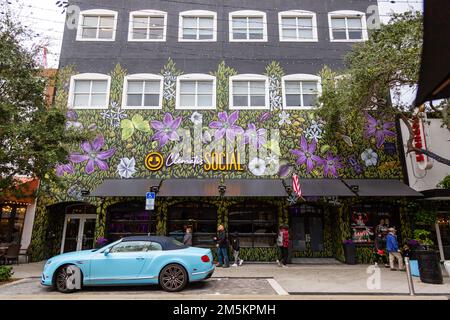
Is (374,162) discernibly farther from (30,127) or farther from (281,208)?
(30,127)

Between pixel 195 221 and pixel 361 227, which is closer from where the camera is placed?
pixel 361 227

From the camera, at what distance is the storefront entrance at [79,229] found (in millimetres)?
15551

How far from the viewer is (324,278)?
408 inches

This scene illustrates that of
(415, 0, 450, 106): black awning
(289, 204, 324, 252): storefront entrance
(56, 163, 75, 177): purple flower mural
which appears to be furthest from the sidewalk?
(415, 0, 450, 106): black awning

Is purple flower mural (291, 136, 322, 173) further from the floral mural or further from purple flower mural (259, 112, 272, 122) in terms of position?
purple flower mural (259, 112, 272, 122)

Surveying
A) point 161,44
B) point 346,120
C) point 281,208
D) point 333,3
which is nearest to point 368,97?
point 346,120

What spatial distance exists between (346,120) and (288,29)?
A: 19.9 ft

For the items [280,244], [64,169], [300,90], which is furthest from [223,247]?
[300,90]

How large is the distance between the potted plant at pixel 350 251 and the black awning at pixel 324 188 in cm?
232

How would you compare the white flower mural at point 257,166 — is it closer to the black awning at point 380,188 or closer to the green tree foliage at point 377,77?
the green tree foliage at point 377,77

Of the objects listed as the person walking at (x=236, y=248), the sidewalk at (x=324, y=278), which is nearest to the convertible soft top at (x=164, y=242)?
the sidewalk at (x=324, y=278)

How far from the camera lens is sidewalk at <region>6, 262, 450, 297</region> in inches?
335

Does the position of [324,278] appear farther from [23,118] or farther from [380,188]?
[23,118]

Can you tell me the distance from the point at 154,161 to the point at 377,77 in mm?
10044
